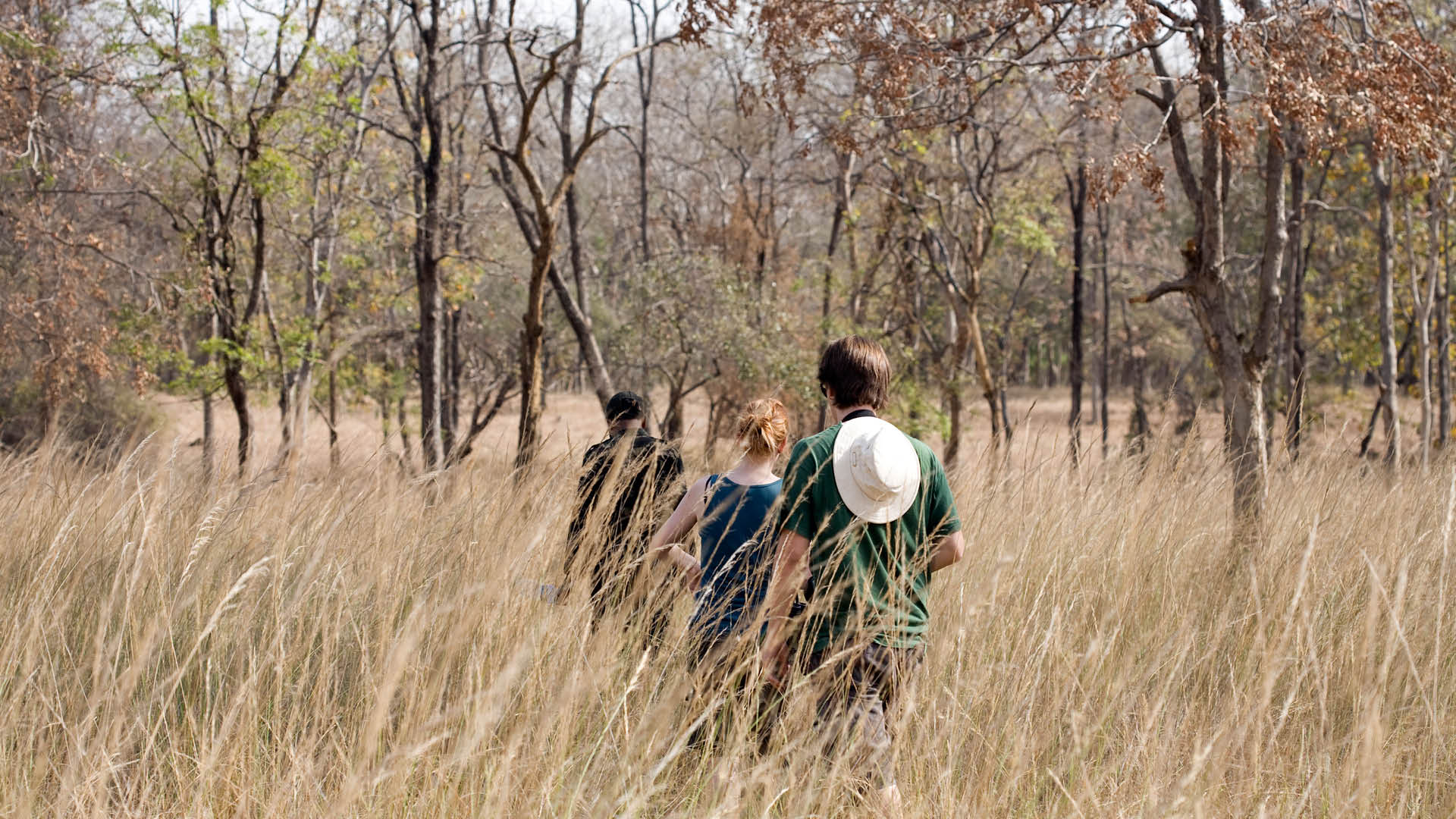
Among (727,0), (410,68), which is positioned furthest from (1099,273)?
(727,0)

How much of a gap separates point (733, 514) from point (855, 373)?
0.57 meters

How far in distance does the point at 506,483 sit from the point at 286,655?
2014 millimetres

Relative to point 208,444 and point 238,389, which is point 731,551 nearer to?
point 208,444

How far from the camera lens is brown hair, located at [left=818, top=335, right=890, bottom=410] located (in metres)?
3.03

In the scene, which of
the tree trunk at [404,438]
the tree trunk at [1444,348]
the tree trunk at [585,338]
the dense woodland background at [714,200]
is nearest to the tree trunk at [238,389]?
the dense woodland background at [714,200]

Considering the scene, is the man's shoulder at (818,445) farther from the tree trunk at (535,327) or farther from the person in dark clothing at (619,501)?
the tree trunk at (535,327)

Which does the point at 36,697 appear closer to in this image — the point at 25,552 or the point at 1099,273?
the point at 25,552

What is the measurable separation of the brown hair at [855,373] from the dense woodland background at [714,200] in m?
1.26

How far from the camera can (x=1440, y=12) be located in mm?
13586

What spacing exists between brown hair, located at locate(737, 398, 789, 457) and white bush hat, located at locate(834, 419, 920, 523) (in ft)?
1.87

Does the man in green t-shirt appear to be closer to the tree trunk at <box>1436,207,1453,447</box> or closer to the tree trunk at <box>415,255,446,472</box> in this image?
the tree trunk at <box>415,255,446,472</box>

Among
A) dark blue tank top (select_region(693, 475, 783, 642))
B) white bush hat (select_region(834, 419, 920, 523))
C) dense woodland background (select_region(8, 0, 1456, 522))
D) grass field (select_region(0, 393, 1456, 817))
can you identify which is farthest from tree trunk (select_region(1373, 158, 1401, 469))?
white bush hat (select_region(834, 419, 920, 523))

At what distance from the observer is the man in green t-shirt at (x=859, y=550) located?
9.22 ft

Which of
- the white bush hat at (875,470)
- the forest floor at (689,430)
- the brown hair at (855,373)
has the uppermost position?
the brown hair at (855,373)
